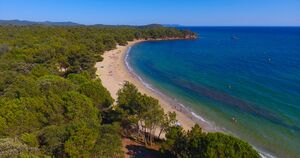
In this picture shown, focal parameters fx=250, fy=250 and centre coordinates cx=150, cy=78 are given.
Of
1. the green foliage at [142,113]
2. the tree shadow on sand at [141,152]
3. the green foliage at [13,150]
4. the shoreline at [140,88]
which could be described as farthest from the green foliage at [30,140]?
the shoreline at [140,88]

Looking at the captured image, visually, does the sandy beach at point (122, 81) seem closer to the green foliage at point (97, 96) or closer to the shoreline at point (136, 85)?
the shoreline at point (136, 85)

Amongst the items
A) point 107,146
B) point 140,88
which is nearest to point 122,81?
point 140,88

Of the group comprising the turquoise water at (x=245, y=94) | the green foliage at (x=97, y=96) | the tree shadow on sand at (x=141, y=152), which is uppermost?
the green foliage at (x=97, y=96)

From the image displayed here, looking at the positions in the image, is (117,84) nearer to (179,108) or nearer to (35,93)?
(179,108)

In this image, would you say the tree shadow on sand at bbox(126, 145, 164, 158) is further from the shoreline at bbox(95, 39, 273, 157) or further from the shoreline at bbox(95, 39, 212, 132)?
the shoreline at bbox(95, 39, 212, 132)

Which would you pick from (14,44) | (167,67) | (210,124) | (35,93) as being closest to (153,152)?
(210,124)

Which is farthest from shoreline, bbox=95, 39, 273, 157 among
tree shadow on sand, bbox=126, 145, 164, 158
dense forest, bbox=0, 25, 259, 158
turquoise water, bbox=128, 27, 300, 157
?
tree shadow on sand, bbox=126, 145, 164, 158

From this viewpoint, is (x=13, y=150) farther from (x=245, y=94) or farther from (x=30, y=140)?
(x=245, y=94)
